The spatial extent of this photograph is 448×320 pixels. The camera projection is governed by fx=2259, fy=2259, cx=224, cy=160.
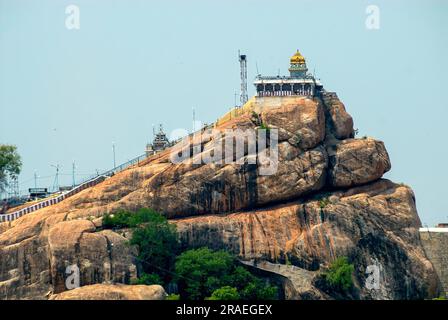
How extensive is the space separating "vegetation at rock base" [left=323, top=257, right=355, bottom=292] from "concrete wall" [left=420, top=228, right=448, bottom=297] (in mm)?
6838

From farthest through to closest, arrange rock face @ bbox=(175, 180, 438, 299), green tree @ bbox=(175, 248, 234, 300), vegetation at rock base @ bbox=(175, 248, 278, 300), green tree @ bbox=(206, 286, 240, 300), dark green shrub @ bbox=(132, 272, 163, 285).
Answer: rock face @ bbox=(175, 180, 438, 299) → green tree @ bbox=(175, 248, 234, 300) → vegetation at rock base @ bbox=(175, 248, 278, 300) → dark green shrub @ bbox=(132, 272, 163, 285) → green tree @ bbox=(206, 286, 240, 300)

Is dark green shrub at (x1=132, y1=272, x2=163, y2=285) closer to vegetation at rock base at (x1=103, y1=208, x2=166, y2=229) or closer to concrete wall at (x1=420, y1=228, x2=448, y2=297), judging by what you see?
vegetation at rock base at (x1=103, y1=208, x2=166, y2=229)

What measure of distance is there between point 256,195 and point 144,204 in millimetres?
8504

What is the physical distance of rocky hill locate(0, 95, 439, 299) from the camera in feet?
549

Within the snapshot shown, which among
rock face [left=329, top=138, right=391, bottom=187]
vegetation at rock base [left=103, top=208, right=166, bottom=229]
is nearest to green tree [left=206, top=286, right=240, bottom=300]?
vegetation at rock base [left=103, top=208, right=166, bottom=229]

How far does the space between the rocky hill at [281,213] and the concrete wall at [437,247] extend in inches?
25.6

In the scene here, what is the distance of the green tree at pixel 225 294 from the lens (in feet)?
534

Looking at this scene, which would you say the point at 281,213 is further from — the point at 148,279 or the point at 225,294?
the point at 148,279

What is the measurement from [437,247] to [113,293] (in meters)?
27.4

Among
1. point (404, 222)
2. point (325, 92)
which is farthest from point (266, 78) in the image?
point (404, 222)

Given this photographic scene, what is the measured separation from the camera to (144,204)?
171000mm

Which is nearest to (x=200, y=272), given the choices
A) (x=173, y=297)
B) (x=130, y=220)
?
A: (x=173, y=297)

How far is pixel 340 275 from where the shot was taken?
166375 mm

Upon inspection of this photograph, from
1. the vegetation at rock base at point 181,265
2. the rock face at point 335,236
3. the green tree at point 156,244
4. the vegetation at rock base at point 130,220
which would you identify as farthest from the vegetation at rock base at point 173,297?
the rock face at point 335,236
